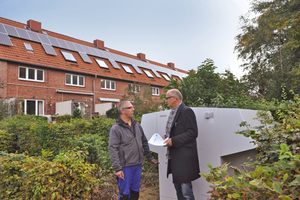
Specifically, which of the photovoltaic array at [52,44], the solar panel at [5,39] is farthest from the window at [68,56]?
the solar panel at [5,39]

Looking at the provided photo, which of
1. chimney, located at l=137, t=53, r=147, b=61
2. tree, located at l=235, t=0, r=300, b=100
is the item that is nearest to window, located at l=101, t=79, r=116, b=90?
chimney, located at l=137, t=53, r=147, b=61

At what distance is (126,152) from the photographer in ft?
10.4

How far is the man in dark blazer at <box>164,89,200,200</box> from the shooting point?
113 inches

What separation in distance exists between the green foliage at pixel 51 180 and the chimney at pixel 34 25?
23.0 m

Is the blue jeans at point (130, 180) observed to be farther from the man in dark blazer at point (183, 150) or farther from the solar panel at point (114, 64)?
the solar panel at point (114, 64)

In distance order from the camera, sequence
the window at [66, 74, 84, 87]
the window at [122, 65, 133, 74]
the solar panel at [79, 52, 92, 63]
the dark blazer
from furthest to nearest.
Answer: the window at [122, 65, 133, 74], the solar panel at [79, 52, 92, 63], the window at [66, 74, 84, 87], the dark blazer

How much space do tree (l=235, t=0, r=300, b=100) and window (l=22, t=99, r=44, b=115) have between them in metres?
16.1

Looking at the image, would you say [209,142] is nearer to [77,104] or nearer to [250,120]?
[250,120]

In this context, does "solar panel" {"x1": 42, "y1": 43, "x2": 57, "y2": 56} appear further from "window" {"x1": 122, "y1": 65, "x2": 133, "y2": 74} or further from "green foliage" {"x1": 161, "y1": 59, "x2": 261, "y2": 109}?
"green foliage" {"x1": 161, "y1": 59, "x2": 261, "y2": 109}

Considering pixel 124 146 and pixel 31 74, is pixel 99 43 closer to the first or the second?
pixel 31 74

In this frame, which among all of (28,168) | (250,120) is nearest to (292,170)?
(250,120)

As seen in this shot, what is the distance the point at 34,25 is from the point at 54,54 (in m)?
4.85

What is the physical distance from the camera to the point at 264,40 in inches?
545

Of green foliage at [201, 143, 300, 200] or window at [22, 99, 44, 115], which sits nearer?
green foliage at [201, 143, 300, 200]
